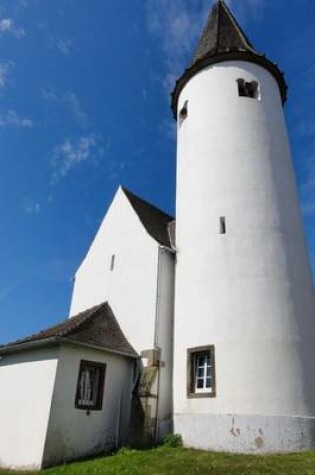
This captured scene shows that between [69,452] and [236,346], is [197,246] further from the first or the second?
[69,452]

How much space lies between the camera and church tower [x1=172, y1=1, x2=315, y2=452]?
1118cm

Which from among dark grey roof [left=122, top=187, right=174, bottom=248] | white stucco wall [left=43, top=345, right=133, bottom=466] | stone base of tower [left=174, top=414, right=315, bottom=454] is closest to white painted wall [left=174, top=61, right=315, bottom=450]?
stone base of tower [left=174, top=414, right=315, bottom=454]

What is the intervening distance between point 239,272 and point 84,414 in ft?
21.7

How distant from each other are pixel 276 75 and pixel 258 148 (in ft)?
17.3

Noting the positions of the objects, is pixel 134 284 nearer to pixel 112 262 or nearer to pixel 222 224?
pixel 112 262

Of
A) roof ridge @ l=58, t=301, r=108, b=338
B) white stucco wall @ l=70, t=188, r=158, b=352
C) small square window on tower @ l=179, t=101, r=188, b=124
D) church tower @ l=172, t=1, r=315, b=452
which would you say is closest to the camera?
church tower @ l=172, t=1, r=315, b=452

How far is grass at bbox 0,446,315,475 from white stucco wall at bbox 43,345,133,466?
0.85m

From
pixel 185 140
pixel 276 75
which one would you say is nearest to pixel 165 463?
pixel 185 140

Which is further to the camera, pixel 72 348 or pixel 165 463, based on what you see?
pixel 72 348

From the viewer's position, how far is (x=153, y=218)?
18.2m

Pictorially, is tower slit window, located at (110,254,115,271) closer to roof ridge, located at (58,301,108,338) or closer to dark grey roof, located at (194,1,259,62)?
roof ridge, located at (58,301,108,338)

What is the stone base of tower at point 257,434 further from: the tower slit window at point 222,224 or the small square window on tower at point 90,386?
the tower slit window at point 222,224

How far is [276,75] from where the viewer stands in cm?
1817

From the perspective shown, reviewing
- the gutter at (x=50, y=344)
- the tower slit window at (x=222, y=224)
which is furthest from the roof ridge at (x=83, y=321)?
the tower slit window at (x=222, y=224)
